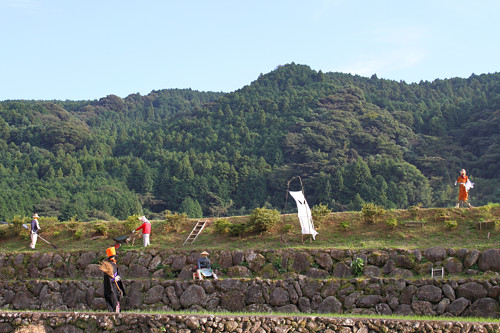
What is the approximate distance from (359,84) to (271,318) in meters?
92.2

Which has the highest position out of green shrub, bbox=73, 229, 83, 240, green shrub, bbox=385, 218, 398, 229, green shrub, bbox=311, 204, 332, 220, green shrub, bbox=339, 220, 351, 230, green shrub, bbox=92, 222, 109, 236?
green shrub, bbox=311, 204, 332, 220

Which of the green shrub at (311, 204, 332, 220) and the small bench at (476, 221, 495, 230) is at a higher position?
the green shrub at (311, 204, 332, 220)

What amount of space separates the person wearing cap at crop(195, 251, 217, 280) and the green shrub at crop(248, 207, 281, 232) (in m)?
2.50

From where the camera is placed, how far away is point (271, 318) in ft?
44.9

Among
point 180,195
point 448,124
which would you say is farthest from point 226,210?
point 448,124

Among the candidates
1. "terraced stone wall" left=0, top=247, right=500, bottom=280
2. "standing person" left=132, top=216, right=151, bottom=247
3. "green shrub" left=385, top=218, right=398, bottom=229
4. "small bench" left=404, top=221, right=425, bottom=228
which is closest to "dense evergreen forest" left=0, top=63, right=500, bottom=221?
"small bench" left=404, top=221, right=425, bottom=228

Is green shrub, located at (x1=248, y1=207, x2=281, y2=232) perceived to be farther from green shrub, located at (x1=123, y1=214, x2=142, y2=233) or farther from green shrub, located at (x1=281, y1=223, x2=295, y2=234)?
green shrub, located at (x1=123, y1=214, x2=142, y2=233)

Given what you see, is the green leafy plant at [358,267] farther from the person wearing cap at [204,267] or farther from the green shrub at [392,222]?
the person wearing cap at [204,267]

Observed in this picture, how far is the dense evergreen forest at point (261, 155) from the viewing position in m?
55.3

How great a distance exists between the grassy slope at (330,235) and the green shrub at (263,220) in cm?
28

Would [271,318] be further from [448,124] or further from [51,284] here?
[448,124]

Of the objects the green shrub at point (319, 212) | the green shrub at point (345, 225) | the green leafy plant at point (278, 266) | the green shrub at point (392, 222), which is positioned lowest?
the green leafy plant at point (278, 266)

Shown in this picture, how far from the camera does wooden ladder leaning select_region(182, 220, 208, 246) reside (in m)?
22.1

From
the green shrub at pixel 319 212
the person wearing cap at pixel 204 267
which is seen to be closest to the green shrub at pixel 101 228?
A: the person wearing cap at pixel 204 267
